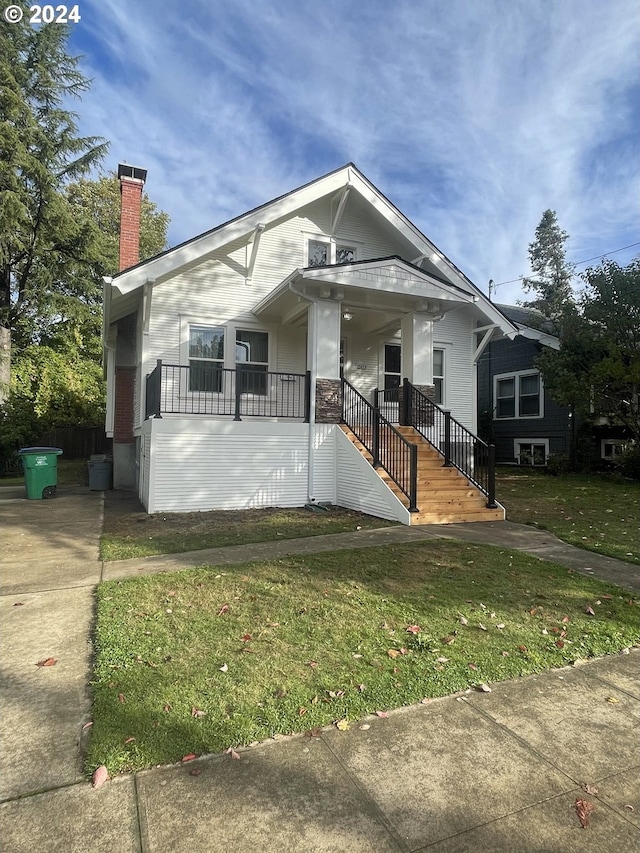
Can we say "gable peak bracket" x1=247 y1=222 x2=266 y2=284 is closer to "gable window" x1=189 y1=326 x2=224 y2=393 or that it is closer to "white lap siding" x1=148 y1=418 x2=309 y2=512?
"gable window" x1=189 y1=326 x2=224 y2=393

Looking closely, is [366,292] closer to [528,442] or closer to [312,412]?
[312,412]

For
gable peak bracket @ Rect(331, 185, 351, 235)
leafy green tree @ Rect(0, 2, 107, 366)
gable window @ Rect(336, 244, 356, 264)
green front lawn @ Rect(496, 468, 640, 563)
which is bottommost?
green front lawn @ Rect(496, 468, 640, 563)

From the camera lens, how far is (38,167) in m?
20.5

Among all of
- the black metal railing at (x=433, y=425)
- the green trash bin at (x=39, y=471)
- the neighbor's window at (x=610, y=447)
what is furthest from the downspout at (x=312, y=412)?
the neighbor's window at (x=610, y=447)

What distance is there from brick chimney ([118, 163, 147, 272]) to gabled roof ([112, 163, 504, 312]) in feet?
9.44

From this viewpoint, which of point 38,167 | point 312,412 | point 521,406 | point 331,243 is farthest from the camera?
point 38,167

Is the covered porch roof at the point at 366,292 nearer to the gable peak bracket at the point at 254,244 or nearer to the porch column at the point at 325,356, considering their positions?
the porch column at the point at 325,356

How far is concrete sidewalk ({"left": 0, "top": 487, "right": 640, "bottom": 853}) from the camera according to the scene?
1874 mm

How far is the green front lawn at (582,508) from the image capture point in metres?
6.84

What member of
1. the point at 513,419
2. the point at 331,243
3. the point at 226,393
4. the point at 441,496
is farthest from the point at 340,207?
the point at 513,419

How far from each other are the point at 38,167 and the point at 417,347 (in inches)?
753

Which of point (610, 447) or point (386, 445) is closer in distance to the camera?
point (386, 445)

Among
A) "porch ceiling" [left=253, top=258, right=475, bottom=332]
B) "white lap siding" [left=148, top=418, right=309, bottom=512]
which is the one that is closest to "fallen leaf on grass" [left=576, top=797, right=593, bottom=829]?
"white lap siding" [left=148, top=418, right=309, bottom=512]

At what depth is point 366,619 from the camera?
398 cm
